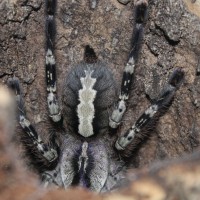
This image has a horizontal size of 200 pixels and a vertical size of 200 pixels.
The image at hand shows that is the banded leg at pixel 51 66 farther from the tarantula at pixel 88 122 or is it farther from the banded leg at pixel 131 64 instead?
the banded leg at pixel 131 64

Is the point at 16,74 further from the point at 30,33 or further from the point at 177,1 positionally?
the point at 177,1

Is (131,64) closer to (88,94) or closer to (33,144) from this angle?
(88,94)

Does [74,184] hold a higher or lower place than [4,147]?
lower

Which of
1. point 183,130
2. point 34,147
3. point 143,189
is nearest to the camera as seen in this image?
point 143,189

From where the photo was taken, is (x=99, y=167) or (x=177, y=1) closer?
(x=177, y=1)

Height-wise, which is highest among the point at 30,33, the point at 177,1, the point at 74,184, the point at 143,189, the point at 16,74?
the point at 143,189

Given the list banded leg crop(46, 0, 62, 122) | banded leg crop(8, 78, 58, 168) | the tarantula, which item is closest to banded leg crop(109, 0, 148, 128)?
the tarantula

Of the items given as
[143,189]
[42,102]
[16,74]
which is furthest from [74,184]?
[143,189]

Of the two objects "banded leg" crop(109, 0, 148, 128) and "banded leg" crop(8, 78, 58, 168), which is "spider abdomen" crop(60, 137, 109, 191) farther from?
"banded leg" crop(109, 0, 148, 128)
